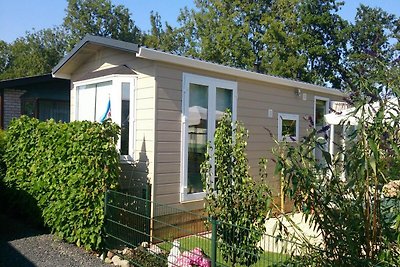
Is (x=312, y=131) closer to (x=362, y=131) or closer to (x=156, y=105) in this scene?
(x=362, y=131)

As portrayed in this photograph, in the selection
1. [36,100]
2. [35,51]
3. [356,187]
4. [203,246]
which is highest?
[35,51]

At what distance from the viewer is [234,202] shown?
3912 millimetres

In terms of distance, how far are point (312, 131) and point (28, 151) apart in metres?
5.18

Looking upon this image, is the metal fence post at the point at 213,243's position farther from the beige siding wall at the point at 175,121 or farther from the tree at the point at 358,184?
the beige siding wall at the point at 175,121

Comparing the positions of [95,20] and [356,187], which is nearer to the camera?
[356,187]

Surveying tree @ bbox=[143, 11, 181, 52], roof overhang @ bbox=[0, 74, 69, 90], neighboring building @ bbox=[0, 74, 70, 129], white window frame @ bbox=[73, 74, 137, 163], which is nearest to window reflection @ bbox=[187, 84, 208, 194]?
white window frame @ bbox=[73, 74, 137, 163]

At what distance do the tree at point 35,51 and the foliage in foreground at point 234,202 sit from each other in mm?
36988

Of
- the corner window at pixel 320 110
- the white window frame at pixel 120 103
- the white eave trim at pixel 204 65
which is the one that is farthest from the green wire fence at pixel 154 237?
the corner window at pixel 320 110

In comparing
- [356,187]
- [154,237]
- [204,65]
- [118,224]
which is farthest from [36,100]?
[356,187]

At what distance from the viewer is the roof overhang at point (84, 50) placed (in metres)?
6.16

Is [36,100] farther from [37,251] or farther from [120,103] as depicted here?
[37,251]

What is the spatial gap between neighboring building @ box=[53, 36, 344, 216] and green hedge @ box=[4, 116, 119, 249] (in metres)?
0.69

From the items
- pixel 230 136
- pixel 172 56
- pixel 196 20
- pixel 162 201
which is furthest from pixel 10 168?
pixel 196 20

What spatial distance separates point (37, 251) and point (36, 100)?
7926mm
